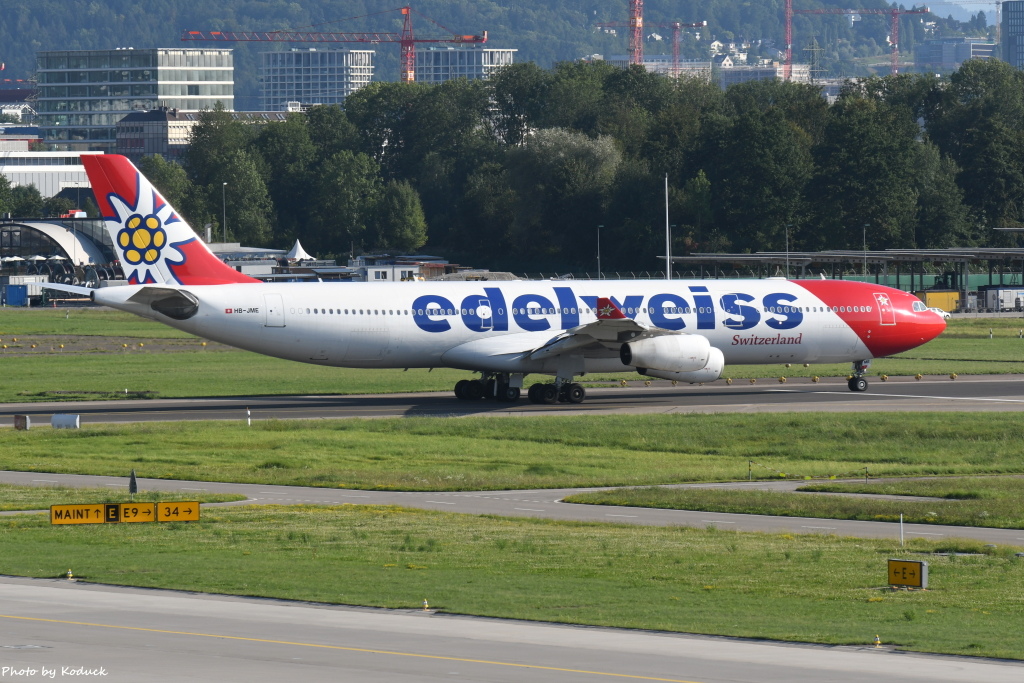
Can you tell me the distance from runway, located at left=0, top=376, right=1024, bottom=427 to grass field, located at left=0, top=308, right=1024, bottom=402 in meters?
3.70

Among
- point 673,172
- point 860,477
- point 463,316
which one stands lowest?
point 860,477

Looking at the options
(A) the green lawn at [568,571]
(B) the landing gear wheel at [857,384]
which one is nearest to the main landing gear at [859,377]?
(B) the landing gear wheel at [857,384]

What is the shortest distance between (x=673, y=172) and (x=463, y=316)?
341 feet

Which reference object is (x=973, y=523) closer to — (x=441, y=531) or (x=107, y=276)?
(x=441, y=531)

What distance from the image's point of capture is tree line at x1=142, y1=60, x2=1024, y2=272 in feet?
491

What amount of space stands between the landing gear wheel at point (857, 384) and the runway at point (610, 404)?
16.0 inches

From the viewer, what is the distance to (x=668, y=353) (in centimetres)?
5541

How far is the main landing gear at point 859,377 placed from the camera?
204 ft

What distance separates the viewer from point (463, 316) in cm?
5756

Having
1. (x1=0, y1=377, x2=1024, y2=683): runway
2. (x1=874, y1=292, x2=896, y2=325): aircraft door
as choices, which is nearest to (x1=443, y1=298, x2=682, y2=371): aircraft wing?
(x1=874, y1=292, x2=896, y2=325): aircraft door

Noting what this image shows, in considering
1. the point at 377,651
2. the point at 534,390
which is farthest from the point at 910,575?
the point at 534,390

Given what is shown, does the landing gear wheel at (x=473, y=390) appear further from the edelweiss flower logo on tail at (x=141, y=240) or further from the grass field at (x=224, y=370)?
the edelweiss flower logo on tail at (x=141, y=240)

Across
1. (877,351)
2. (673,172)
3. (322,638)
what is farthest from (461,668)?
(673,172)

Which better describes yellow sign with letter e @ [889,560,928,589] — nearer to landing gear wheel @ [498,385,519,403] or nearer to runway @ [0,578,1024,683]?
runway @ [0,578,1024,683]
